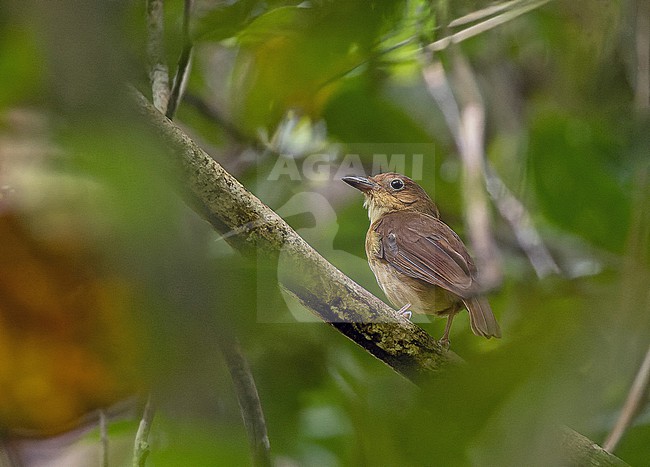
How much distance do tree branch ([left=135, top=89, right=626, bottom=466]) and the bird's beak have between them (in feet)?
0.37

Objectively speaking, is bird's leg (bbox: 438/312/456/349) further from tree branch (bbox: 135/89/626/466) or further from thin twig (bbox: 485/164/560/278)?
thin twig (bbox: 485/164/560/278)

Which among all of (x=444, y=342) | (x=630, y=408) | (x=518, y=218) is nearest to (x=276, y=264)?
(x=444, y=342)

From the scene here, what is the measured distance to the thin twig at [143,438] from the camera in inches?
10.6

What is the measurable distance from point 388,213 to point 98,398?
30cm

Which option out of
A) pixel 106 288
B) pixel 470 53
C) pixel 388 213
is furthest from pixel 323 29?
pixel 470 53

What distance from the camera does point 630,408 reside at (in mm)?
482

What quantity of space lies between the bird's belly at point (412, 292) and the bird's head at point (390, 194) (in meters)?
0.04

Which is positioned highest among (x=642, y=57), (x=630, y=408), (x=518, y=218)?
(x=642, y=57)

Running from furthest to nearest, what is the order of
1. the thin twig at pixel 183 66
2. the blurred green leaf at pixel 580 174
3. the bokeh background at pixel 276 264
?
the blurred green leaf at pixel 580 174 → the thin twig at pixel 183 66 → the bokeh background at pixel 276 264

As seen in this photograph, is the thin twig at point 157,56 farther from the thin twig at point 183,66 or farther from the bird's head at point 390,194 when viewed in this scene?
the bird's head at point 390,194

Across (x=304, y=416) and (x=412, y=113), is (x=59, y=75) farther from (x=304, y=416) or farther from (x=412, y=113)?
(x=412, y=113)

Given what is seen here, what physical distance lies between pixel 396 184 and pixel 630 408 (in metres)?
0.22

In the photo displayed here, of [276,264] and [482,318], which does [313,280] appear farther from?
[482,318]

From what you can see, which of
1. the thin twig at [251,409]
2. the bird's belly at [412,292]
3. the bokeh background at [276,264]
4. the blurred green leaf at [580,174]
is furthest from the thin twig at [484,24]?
the thin twig at [251,409]
